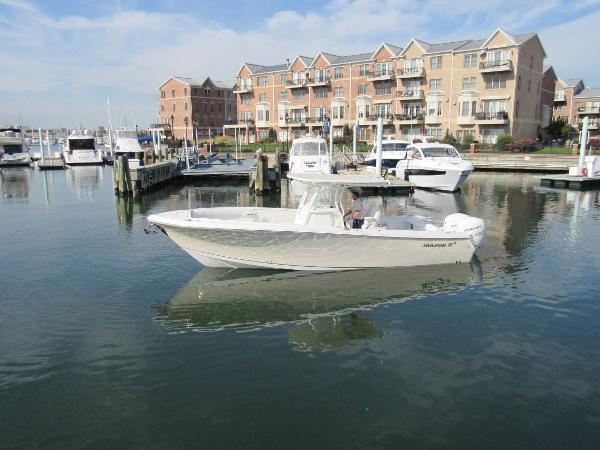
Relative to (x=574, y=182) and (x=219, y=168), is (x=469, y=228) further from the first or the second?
(x=219, y=168)

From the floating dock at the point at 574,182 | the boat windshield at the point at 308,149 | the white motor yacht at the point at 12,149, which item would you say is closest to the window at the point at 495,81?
the floating dock at the point at 574,182

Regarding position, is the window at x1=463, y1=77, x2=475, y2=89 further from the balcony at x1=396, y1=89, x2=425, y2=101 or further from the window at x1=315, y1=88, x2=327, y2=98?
the window at x1=315, y1=88, x2=327, y2=98

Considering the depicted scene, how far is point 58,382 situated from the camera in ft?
25.4

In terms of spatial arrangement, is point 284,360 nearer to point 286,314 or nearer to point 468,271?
point 286,314

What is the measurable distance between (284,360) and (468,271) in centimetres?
722

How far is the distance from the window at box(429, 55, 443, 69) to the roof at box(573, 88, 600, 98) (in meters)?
36.5

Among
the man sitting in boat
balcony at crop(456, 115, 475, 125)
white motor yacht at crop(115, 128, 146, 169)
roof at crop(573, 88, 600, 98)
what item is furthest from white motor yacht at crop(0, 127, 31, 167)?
roof at crop(573, 88, 600, 98)

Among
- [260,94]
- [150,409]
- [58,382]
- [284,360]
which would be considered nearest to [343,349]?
[284,360]

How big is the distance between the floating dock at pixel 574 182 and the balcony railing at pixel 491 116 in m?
25.8

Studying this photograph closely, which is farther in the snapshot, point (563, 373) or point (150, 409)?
point (563, 373)

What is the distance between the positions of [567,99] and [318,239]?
8945 cm

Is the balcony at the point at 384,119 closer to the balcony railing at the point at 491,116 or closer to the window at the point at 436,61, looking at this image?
the window at the point at 436,61

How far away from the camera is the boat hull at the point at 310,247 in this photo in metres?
12.2

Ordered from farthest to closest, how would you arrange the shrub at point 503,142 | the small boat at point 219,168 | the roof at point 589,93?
the roof at point 589,93 < the shrub at point 503,142 < the small boat at point 219,168
